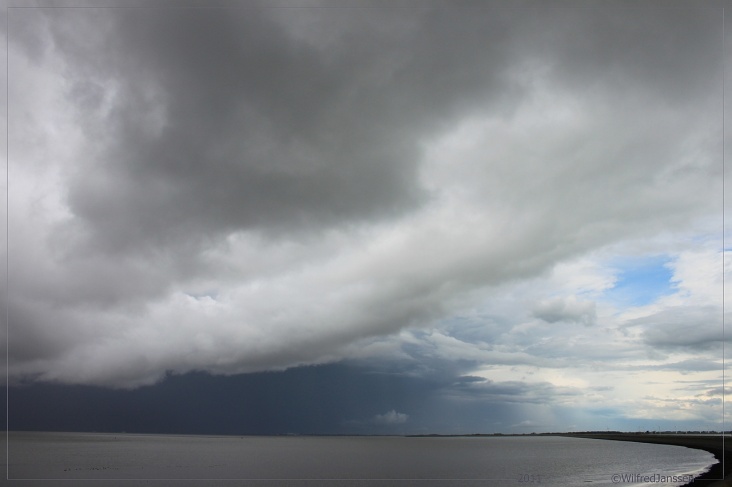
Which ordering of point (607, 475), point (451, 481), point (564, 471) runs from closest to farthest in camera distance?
point (451, 481), point (607, 475), point (564, 471)

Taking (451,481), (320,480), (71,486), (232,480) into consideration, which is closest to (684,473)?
(451,481)

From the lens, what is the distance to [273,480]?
91.8m

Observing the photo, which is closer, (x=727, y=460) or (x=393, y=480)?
(x=393, y=480)

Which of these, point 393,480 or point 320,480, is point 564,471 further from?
point 320,480

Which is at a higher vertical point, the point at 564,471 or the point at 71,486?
the point at 71,486

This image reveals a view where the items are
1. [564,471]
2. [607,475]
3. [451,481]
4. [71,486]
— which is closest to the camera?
[71,486]

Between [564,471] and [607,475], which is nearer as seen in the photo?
[607,475]

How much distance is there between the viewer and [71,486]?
81312 millimetres

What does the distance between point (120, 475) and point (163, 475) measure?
8488mm

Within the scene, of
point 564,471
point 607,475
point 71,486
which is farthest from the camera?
point 564,471

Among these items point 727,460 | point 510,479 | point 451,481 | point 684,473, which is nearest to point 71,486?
point 451,481

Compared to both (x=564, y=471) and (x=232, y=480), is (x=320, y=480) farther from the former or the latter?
(x=564, y=471)

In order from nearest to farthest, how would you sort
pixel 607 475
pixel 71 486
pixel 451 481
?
pixel 71 486 < pixel 451 481 < pixel 607 475

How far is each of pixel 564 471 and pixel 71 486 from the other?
94204 mm
